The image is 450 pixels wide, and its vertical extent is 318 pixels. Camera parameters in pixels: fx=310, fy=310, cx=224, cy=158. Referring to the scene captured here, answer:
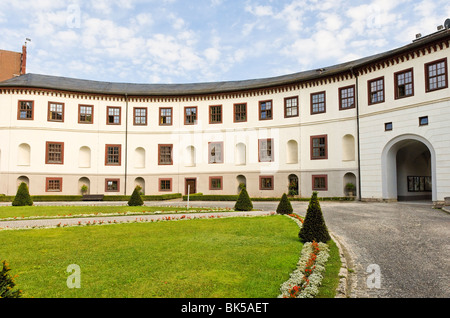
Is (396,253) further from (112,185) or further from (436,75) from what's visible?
(112,185)

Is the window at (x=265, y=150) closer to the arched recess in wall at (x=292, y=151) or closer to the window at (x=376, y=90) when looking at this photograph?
the arched recess in wall at (x=292, y=151)

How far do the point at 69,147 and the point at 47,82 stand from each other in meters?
8.41

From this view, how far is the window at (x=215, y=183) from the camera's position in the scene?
3534 centimetres

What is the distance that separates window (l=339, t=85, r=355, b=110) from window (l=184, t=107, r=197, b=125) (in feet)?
53.6

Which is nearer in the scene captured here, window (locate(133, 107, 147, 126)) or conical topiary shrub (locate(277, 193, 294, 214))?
conical topiary shrub (locate(277, 193, 294, 214))

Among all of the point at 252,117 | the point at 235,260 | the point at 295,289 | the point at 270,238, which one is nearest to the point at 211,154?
the point at 252,117

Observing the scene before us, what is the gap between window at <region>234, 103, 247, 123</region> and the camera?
35.5 metres

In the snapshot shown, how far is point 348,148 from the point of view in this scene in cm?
2988

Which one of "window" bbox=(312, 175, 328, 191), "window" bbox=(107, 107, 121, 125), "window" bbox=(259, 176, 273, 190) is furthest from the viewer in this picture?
"window" bbox=(107, 107, 121, 125)

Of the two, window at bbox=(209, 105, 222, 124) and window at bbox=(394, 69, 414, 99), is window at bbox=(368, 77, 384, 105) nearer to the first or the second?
window at bbox=(394, 69, 414, 99)

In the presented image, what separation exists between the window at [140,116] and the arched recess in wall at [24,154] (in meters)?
11.8

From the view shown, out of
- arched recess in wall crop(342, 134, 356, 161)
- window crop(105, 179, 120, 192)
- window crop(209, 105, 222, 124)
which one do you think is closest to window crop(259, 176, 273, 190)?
arched recess in wall crop(342, 134, 356, 161)

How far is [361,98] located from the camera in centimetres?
2795
